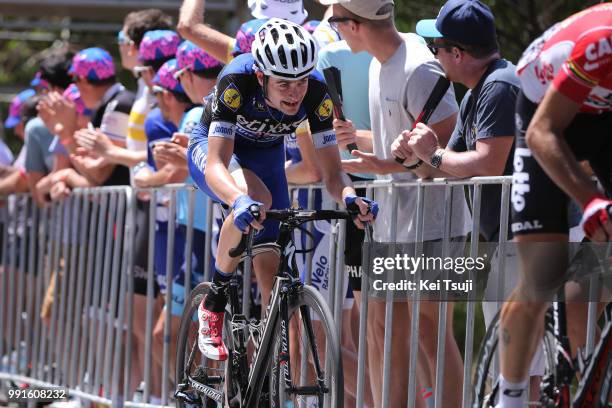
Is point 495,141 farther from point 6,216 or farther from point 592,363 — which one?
point 6,216

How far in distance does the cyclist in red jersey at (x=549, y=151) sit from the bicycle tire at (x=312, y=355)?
34.6 inches

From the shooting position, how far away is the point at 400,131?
6.39 meters

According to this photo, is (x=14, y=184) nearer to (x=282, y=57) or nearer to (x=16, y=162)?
(x=16, y=162)

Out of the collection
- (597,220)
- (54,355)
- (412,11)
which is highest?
(412,11)

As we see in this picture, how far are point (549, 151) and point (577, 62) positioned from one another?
1.07ft

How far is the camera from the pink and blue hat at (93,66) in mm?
9547

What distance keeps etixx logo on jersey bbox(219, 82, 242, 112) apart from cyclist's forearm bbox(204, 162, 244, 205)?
308 mm

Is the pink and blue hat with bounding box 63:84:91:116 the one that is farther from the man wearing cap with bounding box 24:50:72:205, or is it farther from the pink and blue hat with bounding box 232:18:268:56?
the pink and blue hat with bounding box 232:18:268:56

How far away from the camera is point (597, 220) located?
158 inches

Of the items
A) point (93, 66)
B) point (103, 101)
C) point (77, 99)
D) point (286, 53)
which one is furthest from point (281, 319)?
point (77, 99)

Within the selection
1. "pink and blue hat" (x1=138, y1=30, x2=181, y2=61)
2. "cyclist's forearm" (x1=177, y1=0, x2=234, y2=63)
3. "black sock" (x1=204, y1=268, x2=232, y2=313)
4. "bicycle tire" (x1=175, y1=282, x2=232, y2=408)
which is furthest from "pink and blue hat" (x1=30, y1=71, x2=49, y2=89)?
"black sock" (x1=204, y1=268, x2=232, y2=313)

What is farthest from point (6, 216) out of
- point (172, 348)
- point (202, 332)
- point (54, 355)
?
point (202, 332)

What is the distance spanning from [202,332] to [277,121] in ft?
3.94

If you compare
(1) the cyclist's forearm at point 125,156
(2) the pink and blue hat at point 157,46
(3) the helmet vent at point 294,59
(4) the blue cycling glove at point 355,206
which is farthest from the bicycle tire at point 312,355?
(2) the pink and blue hat at point 157,46
